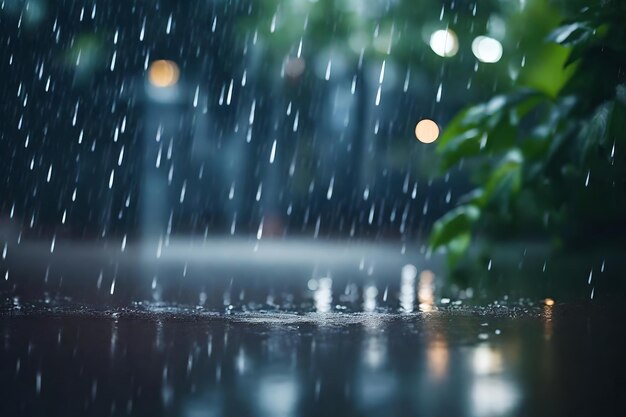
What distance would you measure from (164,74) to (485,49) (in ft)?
21.1

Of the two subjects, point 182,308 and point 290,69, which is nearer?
point 182,308

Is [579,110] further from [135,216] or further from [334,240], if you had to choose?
[135,216]

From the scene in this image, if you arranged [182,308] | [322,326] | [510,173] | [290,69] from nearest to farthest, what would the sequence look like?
[322,326] → [182,308] → [510,173] → [290,69]

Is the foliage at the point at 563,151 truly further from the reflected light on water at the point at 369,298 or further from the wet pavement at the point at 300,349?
the reflected light on water at the point at 369,298

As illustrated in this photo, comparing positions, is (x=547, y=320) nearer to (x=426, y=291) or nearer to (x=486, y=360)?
(x=486, y=360)

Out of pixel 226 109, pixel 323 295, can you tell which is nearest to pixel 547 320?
pixel 323 295

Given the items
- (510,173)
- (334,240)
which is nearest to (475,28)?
(334,240)

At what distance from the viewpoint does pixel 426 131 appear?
98.6 feet

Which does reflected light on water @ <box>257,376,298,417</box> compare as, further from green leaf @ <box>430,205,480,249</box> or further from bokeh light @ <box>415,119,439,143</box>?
bokeh light @ <box>415,119,439,143</box>

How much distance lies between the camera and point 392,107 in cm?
2384

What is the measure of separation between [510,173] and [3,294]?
365cm

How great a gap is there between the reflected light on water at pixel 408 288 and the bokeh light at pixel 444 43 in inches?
232

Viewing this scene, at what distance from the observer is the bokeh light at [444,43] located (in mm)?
14711

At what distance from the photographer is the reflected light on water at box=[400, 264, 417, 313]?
5653 millimetres
